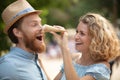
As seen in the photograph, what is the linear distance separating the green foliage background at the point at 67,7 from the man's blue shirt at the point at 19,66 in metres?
1.73

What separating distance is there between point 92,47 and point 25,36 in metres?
0.74

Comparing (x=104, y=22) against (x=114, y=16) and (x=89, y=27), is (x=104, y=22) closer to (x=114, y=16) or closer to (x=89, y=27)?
(x=89, y=27)

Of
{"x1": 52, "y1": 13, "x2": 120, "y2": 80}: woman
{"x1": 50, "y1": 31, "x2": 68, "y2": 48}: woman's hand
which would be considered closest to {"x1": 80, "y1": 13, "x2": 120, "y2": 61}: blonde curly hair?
{"x1": 52, "y1": 13, "x2": 120, "y2": 80}: woman

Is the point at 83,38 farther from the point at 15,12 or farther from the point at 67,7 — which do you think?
the point at 67,7

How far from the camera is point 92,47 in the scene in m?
5.08

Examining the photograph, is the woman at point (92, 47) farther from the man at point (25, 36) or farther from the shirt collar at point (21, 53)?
the shirt collar at point (21, 53)

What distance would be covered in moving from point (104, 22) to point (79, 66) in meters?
0.56

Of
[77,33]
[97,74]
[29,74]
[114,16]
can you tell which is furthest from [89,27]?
[114,16]

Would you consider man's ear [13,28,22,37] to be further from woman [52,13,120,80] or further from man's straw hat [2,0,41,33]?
woman [52,13,120,80]

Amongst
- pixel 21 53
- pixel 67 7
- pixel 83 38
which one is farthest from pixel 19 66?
pixel 67 7

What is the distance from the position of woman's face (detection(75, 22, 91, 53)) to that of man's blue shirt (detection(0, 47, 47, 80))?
0.52 meters

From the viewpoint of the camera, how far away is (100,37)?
5062 mm

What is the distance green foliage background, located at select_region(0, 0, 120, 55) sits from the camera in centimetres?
787

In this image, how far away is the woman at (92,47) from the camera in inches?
195
